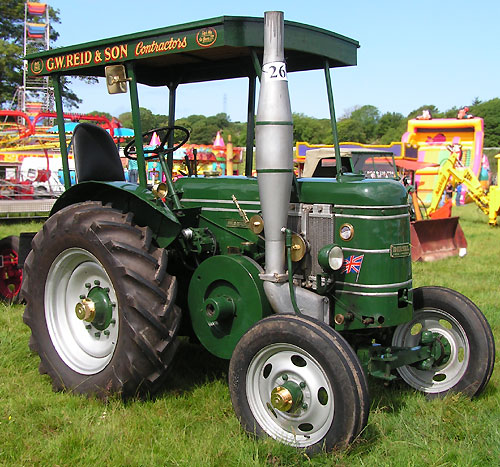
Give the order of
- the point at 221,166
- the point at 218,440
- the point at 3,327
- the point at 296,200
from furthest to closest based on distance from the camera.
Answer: the point at 221,166
the point at 3,327
the point at 296,200
the point at 218,440

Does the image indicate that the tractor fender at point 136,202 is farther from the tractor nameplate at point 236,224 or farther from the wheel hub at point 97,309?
the wheel hub at point 97,309

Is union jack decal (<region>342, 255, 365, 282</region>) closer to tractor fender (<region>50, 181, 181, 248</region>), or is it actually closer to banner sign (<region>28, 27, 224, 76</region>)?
tractor fender (<region>50, 181, 181, 248</region>)

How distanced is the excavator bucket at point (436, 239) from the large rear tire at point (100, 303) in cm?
696

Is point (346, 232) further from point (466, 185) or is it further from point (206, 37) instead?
point (466, 185)

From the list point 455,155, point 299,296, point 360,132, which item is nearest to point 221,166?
point 455,155

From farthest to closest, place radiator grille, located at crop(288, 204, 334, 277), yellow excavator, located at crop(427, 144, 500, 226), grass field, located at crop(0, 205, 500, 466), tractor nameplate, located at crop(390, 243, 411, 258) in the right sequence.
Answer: yellow excavator, located at crop(427, 144, 500, 226), radiator grille, located at crop(288, 204, 334, 277), tractor nameplate, located at crop(390, 243, 411, 258), grass field, located at crop(0, 205, 500, 466)

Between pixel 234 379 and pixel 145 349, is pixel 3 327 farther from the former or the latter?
pixel 234 379

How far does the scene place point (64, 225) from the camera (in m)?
4.03

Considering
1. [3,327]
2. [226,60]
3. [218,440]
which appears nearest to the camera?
[218,440]

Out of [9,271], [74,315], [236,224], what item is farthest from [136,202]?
[9,271]

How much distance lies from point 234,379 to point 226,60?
240 centimetres

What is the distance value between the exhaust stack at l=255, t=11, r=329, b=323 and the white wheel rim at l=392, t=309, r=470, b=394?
1.17 meters

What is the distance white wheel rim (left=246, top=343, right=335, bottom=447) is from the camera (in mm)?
3137

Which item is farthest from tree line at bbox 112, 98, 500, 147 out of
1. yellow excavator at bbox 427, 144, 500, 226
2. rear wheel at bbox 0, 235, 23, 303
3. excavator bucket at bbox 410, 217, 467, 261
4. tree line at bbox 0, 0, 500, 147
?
rear wheel at bbox 0, 235, 23, 303
